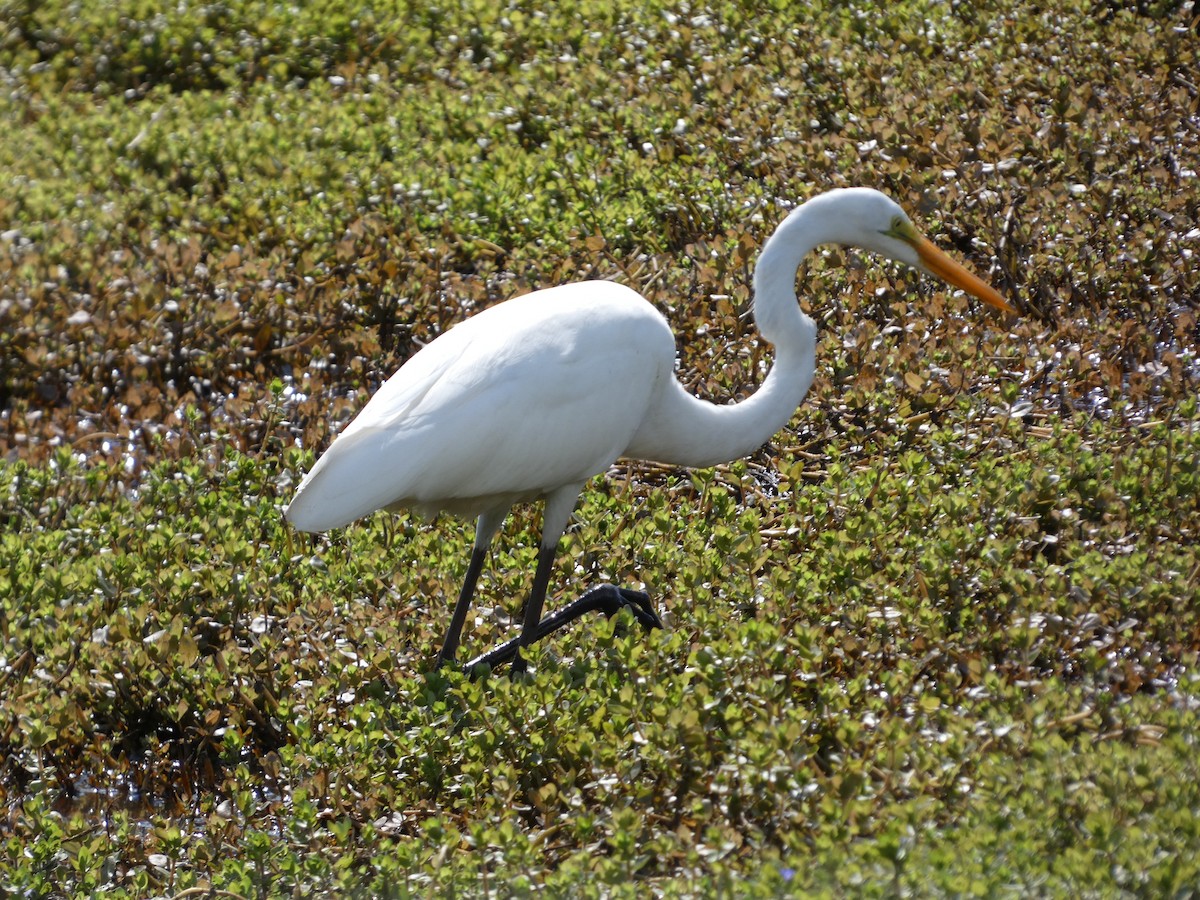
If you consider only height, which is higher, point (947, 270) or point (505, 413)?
point (947, 270)

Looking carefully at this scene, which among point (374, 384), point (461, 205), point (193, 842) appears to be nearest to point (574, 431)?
point (193, 842)

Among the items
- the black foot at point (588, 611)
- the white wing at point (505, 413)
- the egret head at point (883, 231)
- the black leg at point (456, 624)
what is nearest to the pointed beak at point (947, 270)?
the egret head at point (883, 231)

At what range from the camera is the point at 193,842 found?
349 centimetres

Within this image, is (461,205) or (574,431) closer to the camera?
(574,431)

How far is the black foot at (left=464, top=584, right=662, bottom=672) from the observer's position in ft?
12.5

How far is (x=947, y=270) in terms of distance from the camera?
418 cm

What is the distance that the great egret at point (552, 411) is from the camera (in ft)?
11.8

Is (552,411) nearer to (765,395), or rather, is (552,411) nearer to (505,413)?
(505,413)

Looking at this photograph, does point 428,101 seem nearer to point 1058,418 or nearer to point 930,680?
point 1058,418

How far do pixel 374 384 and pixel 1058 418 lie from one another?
7.91ft

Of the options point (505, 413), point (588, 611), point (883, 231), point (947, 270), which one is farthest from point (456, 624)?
point (947, 270)

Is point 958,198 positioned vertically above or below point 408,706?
above

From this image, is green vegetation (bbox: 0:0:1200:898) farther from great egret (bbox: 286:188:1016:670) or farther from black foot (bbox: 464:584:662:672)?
great egret (bbox: 286:188:1016:670)

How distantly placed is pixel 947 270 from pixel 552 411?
48.7 inches
